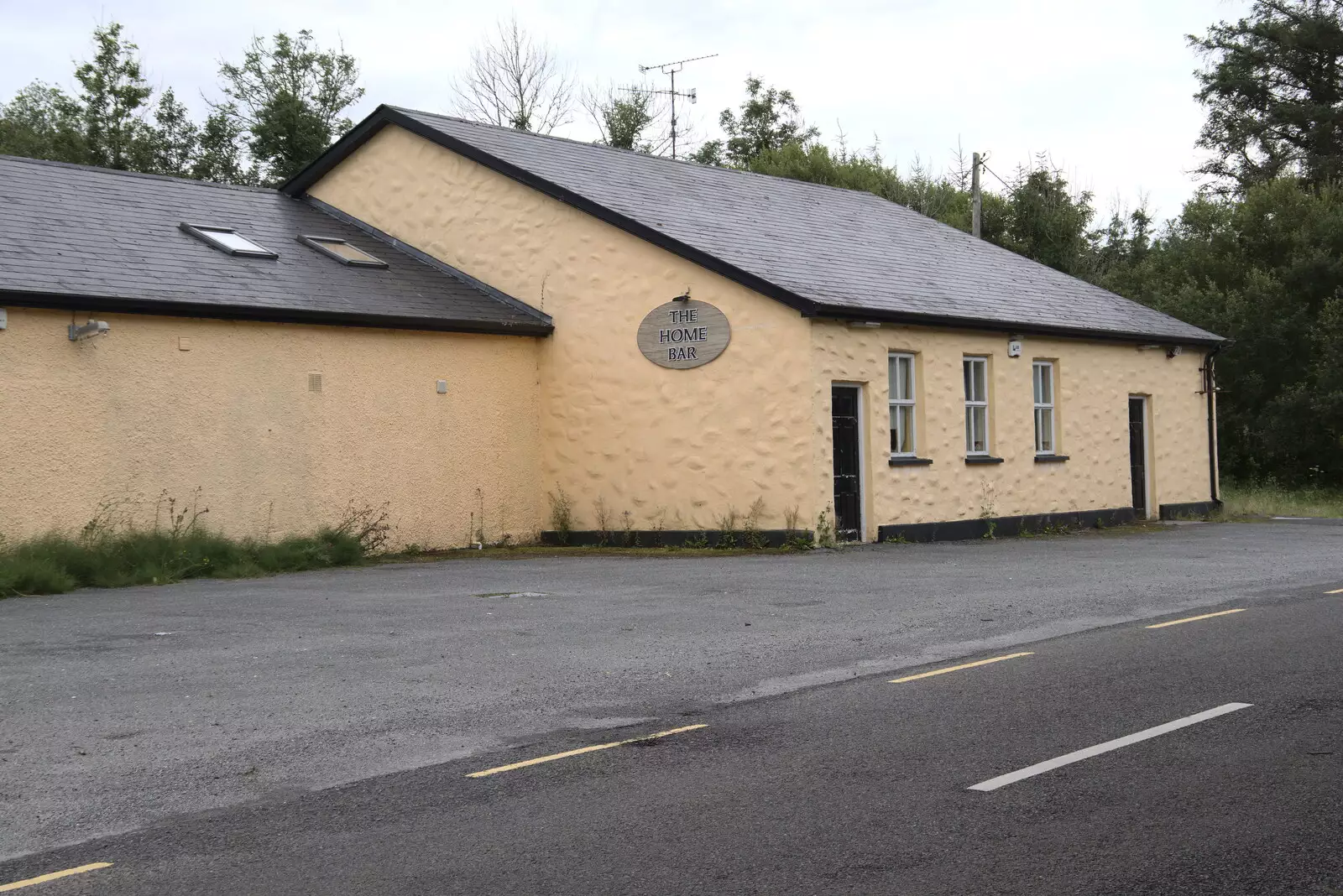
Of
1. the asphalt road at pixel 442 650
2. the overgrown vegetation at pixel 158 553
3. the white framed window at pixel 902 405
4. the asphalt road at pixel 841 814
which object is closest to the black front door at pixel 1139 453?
the white framed window at pixel 902 405

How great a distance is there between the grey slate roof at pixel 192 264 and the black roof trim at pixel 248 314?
18 millimetres

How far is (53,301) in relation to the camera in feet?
53.0

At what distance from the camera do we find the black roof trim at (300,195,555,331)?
21828 mm

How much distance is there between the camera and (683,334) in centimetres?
1994

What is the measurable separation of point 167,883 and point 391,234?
65.8ft

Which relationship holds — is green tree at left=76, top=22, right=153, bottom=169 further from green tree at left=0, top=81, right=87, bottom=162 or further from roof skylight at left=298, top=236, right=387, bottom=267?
roof skylight at left=298, top=236, right=387, bottom=267

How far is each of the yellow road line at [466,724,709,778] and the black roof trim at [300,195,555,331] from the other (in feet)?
48.4

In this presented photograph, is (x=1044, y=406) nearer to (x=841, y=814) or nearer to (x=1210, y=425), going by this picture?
(x=1210, y=425)

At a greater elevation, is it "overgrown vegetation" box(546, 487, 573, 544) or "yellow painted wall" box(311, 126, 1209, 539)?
"yellow painted wall" box(311, 126, 1209, 539)

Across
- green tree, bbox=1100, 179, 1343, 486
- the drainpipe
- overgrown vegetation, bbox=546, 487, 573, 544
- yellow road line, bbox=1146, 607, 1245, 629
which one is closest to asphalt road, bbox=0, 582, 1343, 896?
yellow road line, bbox=1146, 607, 1245, 629

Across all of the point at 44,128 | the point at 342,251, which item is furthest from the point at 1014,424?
the point at 44,128

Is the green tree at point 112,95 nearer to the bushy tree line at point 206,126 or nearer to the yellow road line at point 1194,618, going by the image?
the bushy tree line at point 206,126

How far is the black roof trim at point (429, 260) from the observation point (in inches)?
859

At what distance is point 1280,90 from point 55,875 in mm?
46055
